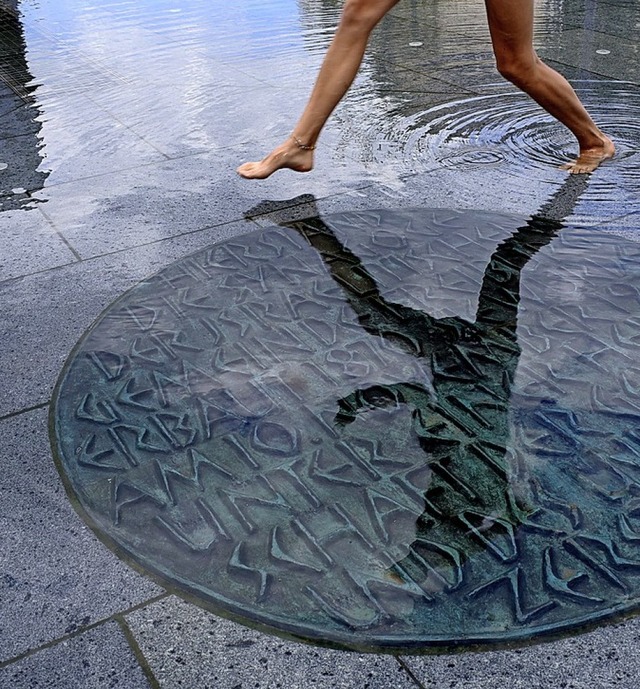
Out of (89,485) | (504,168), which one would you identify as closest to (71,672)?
(89,485)

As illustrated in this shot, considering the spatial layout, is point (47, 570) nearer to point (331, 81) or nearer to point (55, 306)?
point (55, 306)

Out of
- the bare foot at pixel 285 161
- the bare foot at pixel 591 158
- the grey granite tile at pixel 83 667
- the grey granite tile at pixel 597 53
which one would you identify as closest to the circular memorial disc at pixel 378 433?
the grey granite tile at pixel 83 667

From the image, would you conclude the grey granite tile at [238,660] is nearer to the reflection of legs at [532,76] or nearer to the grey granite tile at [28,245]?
the grey granite tile at [28,245]

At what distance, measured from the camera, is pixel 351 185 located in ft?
13.1

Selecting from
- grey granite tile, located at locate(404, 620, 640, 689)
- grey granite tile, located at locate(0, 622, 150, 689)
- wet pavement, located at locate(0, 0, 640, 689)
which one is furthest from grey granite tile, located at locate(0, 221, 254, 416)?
grey granite tile, located at locate(404, 620, 640, 689)

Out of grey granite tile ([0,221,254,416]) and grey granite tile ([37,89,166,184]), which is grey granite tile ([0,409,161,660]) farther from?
grey granite tile ([37,89,166,184])

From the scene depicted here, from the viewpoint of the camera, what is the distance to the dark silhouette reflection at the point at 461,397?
2.06m

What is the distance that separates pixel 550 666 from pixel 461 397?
3.06 feet

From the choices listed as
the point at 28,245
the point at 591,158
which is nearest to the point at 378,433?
the point at 28,245

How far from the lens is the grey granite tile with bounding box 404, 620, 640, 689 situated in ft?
5.51

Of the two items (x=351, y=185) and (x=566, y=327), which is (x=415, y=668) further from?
(x=351, y=185)

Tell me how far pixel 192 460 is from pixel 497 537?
83 centimetres

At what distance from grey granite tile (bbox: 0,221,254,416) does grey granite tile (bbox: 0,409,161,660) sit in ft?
1.40

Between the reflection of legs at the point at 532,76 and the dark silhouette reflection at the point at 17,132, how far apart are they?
227 cm
